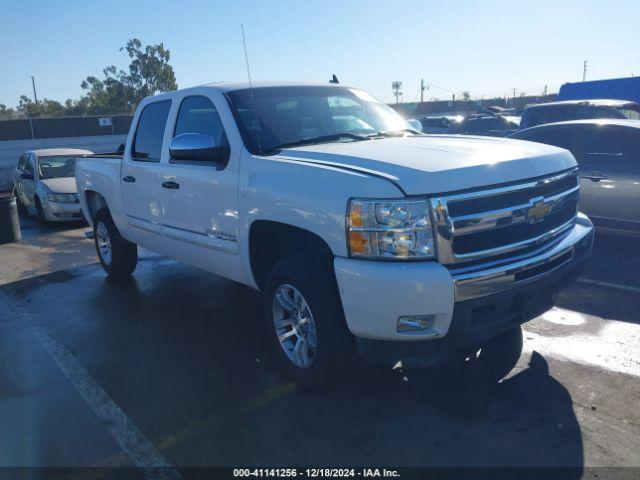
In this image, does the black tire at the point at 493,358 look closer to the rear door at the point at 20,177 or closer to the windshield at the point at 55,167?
the windshield at the point at 55,167

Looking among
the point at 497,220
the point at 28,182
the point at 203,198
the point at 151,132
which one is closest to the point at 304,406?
the point at 497,220

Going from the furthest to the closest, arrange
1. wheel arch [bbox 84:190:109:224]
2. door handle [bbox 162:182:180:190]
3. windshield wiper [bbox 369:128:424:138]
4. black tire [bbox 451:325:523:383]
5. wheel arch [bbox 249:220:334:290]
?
wheel arch [bbox 84:190:109:224]
door handle [bbox 162:182:180:190]
windshield wiper [bbox 369:128:424:138]
black tire [bbox 451:325:523:383]
wheel arch [bbox 249:220:334:290]

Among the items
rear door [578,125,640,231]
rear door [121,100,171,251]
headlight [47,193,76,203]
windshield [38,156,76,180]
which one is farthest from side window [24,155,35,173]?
rear door [578,125,640,231]

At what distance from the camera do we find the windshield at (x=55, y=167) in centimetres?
1120

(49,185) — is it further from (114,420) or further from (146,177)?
(114,420)

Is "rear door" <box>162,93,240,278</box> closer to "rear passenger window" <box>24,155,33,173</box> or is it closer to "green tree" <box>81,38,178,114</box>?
"rear passenger window" <box>24,155,33,173</box>

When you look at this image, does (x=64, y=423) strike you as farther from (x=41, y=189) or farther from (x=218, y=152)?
(x=41, y=189)

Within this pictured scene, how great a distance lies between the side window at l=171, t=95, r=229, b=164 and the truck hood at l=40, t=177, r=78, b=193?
6.57 meters

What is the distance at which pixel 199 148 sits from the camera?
390 centimetres

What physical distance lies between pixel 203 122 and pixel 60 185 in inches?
293

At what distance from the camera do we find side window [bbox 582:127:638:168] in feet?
21.5

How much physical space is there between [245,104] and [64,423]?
2568 millimetres

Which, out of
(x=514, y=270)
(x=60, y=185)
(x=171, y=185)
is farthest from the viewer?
(x=60, y=185)

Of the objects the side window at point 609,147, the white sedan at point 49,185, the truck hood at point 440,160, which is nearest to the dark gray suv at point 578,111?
the side window at point 609,147
